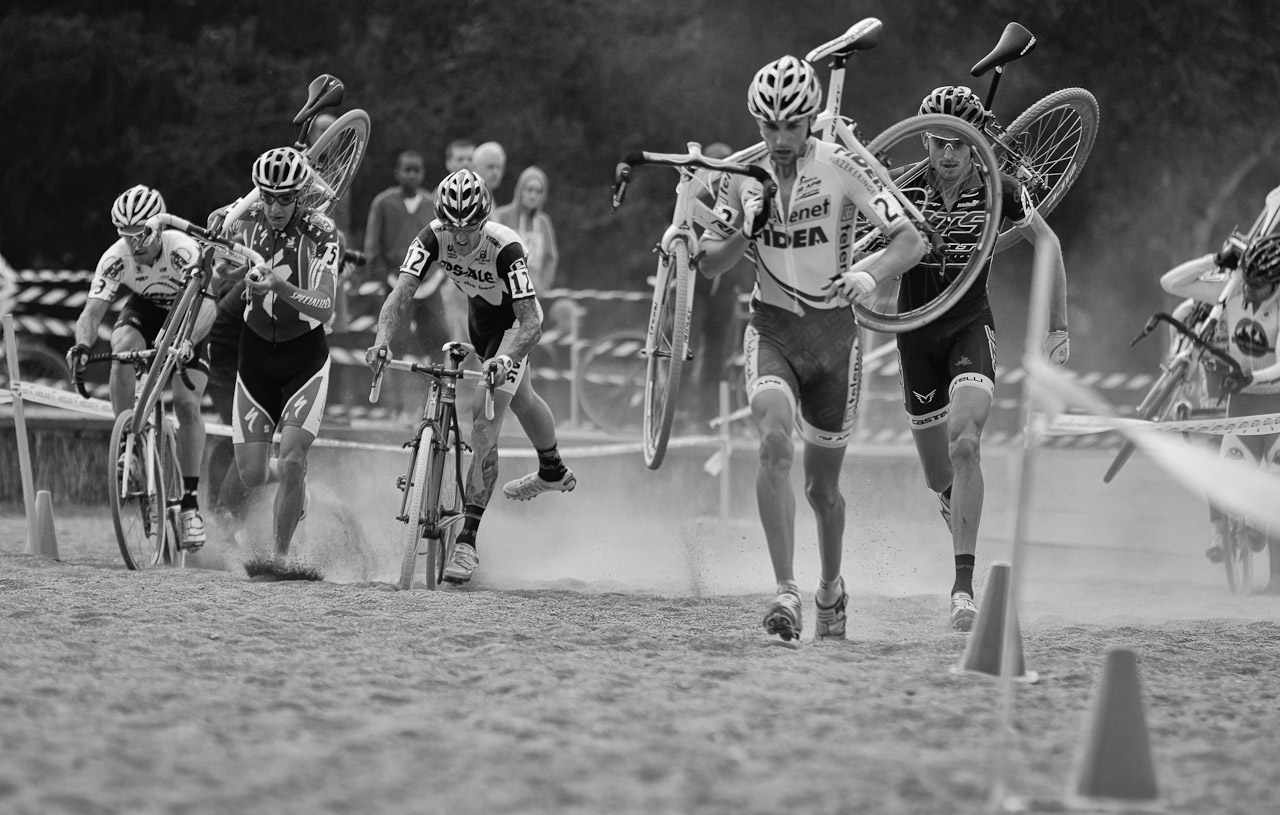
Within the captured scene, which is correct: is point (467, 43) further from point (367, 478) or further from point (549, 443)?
point (549, 443)

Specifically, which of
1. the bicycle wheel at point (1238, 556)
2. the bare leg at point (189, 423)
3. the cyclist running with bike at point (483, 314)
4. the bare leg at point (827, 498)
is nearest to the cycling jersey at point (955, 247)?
the bare leg at point (827, 498)

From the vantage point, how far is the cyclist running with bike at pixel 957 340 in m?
8.27

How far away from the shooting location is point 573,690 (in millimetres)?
6305

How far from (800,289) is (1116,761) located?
310cm

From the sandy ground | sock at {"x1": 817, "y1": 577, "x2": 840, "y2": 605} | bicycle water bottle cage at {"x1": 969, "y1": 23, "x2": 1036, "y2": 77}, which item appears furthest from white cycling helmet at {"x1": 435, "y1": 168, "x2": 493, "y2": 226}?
sock at {"x1": 817, "y1": 577, "x2": 840, "y2": 605}

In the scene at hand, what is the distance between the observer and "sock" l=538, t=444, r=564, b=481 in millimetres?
10133

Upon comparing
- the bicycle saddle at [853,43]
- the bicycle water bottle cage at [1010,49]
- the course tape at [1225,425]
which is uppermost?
the bicycle water bottle cage at [1010,49]

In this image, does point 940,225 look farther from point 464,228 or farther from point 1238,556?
point 1238,556

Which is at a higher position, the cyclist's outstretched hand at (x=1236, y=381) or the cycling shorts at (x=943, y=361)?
the cyclist's outstretched hand at (x=1236, y=381)

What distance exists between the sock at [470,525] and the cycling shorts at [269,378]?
0.99 metres

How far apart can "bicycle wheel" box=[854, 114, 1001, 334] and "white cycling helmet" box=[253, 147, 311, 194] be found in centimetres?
302

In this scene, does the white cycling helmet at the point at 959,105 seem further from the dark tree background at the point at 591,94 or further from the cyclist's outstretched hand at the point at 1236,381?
the dark tree background at the point at 591,94

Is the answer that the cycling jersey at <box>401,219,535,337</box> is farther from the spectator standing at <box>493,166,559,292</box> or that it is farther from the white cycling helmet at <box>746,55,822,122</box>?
the spectator standing at <box>493,166,559,292</box>

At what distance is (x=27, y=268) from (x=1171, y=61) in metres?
12.4
